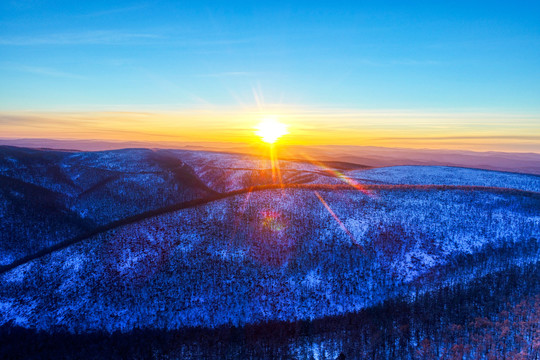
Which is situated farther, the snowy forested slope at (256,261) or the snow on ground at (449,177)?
the snow on ground at (449,177)

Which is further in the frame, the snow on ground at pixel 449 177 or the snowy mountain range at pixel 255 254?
the snow on ground at pixel 449 177

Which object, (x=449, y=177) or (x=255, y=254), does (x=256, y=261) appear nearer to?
(x=255, y=254)

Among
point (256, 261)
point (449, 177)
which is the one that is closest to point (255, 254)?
point (256, 261)

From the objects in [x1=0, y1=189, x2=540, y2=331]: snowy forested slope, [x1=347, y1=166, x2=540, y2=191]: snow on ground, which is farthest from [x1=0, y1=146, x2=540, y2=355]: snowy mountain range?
[x1=347, y1=166, x2=540, y2=191]: snow on ground

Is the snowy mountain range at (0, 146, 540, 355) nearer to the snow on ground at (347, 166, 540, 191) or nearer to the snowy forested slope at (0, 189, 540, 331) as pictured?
the snowy forested slope at (0, 189, 540, 331)

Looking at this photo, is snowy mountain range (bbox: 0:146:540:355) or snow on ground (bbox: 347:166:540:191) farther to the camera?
snow on ground (bbox: 347:166:540:191)

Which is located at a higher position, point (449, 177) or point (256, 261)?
point (449, 177)

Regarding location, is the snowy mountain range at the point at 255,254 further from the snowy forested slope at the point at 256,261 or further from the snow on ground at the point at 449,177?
the snow on ground at the point at 449,177

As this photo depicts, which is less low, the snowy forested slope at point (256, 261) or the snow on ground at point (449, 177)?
the snow on ground at point (449, 177)

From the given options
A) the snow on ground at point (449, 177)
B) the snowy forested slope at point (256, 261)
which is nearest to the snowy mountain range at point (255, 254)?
the snowy forested slope at point (256, 261)

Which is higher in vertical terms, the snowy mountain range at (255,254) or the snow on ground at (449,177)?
the snow on ground at (449,177)

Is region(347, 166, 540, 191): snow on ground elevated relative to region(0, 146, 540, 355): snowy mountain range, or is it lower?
elevated
